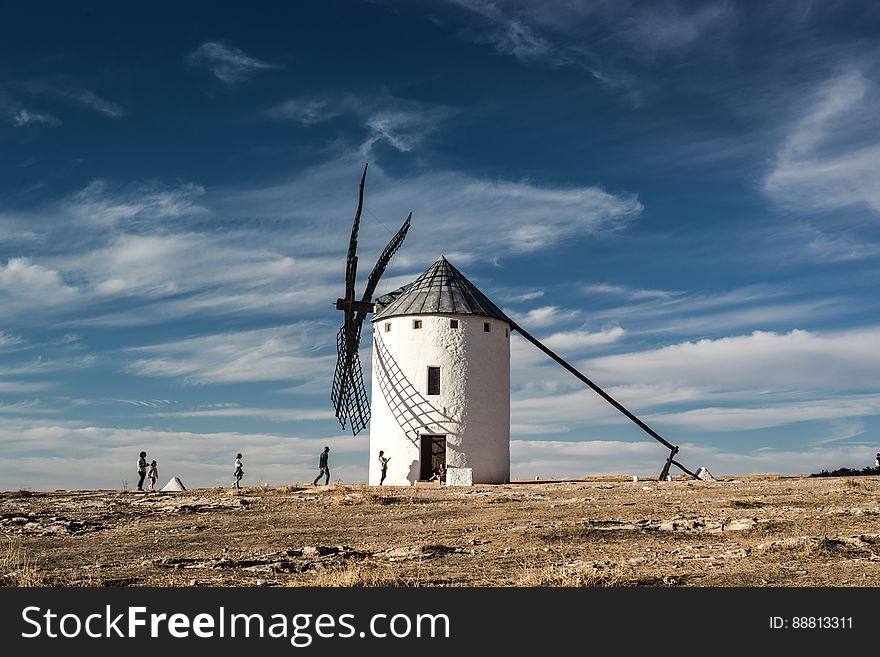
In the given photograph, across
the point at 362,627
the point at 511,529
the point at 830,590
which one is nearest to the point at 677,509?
the point at 511,529

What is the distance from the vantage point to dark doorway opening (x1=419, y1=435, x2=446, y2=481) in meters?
33.9

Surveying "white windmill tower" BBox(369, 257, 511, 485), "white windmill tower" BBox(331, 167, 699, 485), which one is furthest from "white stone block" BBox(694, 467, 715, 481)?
"white windmill tower" BBox(369, 257, 511, 485)

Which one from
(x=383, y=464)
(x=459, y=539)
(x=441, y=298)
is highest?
(x=441, y=298)

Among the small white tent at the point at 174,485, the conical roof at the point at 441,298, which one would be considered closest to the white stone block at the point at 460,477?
the conical roof at the point at 441,298

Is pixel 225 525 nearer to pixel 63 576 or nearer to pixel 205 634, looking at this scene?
pixel 63 576

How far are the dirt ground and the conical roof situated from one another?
32.9 ft

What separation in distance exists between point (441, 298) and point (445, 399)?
13.0 ft

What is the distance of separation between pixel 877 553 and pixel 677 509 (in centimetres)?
587

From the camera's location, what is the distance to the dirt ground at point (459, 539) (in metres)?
13.2

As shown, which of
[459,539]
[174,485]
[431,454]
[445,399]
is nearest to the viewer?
[459,539]

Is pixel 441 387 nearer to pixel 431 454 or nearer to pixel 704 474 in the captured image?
pixel 431 454

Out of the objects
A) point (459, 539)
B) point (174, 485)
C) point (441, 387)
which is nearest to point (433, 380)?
point (441, 387)

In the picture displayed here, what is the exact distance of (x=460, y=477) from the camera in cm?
3294

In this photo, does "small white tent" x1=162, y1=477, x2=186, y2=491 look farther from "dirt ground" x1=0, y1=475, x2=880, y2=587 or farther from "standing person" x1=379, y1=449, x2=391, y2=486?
"standing person" x1=379, y1=449, x2=391, y2=486
